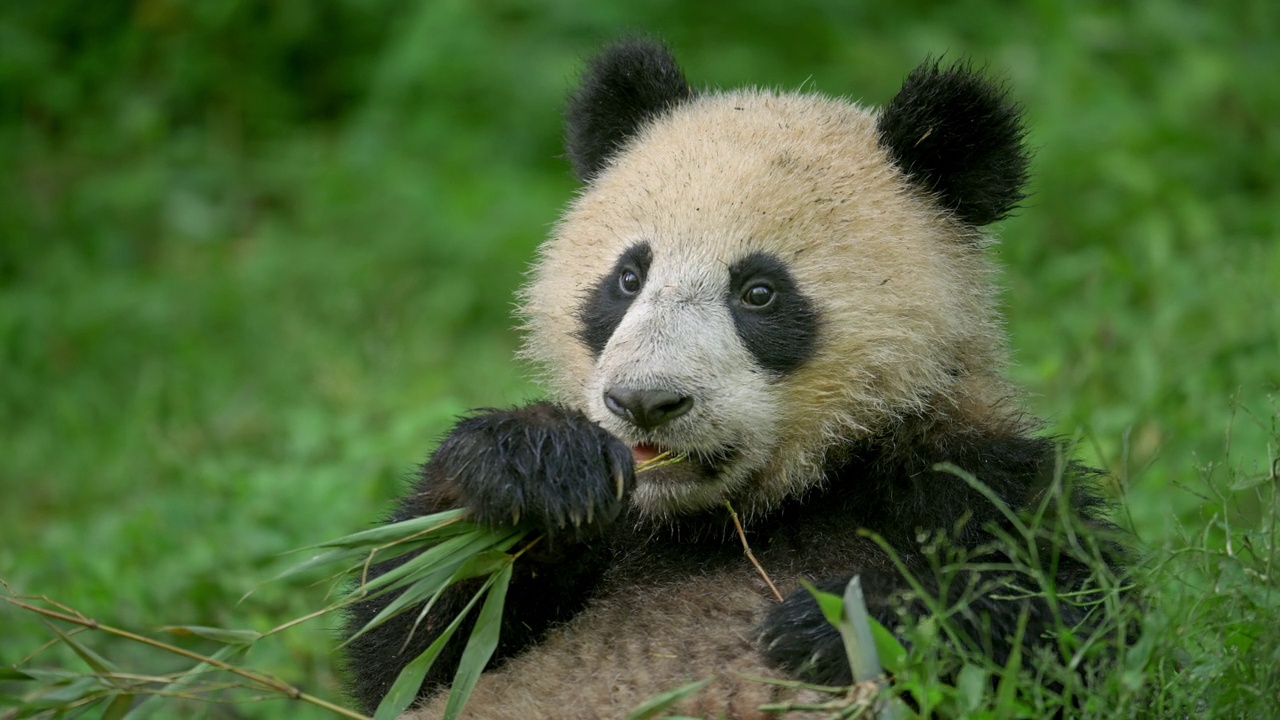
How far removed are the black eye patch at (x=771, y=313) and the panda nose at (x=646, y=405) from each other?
1.18ft

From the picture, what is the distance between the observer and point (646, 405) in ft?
11.4

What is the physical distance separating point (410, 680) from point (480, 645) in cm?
20

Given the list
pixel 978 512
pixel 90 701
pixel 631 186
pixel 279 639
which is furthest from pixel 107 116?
pixel 978 512

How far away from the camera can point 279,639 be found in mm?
5137

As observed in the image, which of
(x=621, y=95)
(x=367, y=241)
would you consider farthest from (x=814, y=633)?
(x=367, y=241)

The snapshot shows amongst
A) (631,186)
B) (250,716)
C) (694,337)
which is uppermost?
Result: (631,186)

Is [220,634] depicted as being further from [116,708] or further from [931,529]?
[931,529]

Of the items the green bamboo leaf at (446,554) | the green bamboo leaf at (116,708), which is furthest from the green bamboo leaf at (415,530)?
the green bamboo leaf at (116,708)

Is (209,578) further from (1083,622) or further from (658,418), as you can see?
(1083,622)

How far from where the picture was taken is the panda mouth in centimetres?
363

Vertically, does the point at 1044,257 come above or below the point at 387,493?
above

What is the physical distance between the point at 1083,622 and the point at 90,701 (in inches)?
90.5

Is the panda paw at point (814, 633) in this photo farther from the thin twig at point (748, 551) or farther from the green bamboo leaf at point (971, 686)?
the green bamboo leaf at point (971, 686)

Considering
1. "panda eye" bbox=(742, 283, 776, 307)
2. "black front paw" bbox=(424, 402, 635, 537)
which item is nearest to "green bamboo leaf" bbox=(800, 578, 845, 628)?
"black front paw" bbox=(424, 402, 635, 537)
